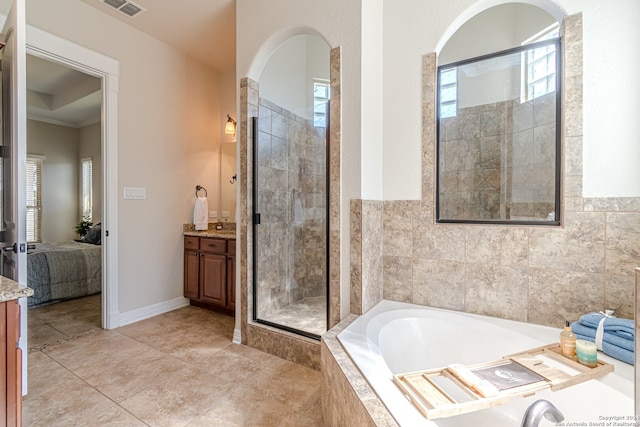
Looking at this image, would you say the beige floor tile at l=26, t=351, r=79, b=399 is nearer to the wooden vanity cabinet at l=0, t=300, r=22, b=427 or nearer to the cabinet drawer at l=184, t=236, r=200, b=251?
the wooden vanity cabinet at l=0, t=300, r=22, b=427

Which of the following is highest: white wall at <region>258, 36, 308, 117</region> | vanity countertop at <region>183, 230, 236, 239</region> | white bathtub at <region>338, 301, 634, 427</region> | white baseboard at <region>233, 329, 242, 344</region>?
white wall at <region>258, 36, 308, 117</region>

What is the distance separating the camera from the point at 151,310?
3.07 metres

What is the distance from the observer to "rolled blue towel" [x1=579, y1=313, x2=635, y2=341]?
1.32 metres

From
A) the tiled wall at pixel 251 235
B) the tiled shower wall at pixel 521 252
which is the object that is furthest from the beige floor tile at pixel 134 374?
the tiled shower wall at pixel 521 252

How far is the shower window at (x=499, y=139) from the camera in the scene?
1.83 m

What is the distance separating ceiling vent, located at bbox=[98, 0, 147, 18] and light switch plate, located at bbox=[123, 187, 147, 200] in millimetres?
1599

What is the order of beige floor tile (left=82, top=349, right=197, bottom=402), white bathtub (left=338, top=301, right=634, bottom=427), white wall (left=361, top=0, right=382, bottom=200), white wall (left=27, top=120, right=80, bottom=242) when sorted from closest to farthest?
white bathtub (left=338, top=301, right=634, bottom=427), beige floor tile (left=82, top=349, right=197, bottom=402), white wall (left=361, top=0, right=382, bottom=200), white wall (left=27, top=120, right=80, bottom=242)

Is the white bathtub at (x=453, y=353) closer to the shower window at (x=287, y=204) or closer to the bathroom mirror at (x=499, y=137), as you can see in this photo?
the bathroom mirror at (x=499, y=137)

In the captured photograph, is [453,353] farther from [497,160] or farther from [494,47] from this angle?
[494,47]

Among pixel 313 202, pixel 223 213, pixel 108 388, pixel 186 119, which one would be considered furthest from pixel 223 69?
pixel 108 388

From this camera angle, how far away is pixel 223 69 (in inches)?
149

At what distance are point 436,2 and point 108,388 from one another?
3279mm

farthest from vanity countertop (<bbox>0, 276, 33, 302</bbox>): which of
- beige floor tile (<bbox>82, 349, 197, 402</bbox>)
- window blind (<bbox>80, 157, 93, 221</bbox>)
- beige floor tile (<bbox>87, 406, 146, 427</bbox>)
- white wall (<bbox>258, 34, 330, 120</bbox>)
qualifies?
window blind (<bbox>80, 157, 93, 221</bbox>)

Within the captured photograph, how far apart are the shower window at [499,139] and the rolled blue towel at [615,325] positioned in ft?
1.86
